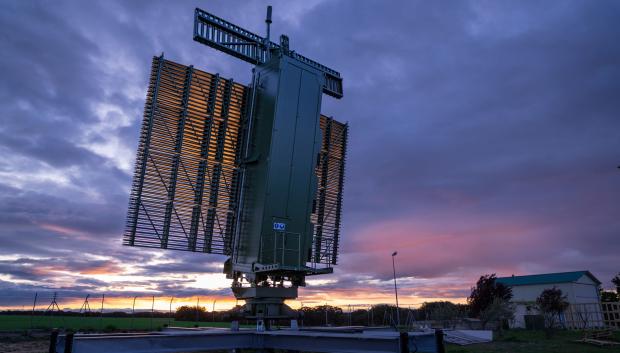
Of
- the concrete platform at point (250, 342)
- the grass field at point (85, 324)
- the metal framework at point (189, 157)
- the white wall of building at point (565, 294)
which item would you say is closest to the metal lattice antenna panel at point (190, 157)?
the metal framework at point (189, 157)

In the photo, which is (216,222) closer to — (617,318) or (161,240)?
(161,240)

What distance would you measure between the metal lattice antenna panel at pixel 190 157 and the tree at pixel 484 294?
94.5 ft

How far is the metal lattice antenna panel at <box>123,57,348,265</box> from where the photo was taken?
516 inches

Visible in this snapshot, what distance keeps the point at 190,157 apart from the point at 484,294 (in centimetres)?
3062

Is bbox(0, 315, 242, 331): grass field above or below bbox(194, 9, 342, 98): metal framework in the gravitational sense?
below

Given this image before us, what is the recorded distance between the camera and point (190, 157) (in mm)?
14148

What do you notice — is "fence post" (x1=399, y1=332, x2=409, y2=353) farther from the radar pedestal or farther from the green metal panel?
the radar pedestal

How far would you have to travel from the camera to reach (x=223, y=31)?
596 inches

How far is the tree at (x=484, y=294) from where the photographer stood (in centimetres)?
3619

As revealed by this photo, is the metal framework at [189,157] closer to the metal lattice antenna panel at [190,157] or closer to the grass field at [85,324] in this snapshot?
the metal lattice antenna panel at [190,157]

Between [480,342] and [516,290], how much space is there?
1171 inches

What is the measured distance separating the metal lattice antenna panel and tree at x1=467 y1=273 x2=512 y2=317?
28797 mm

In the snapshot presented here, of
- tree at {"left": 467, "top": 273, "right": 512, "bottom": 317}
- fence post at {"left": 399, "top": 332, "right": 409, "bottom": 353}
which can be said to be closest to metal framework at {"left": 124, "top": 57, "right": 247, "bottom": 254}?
fence post at {"left": 399, "top": 332, "right": 409, "bottom": 353}

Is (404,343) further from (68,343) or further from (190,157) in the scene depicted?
(190,157)
